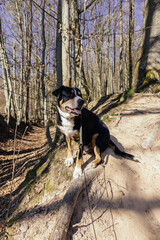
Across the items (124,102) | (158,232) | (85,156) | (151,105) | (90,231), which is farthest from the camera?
(124,102)


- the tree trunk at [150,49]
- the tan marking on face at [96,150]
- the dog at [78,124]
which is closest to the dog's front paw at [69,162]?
the dog at [78,124]

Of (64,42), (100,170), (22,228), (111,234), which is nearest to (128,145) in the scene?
(100,170)

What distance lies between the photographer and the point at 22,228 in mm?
2197

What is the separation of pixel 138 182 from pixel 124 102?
3694mm

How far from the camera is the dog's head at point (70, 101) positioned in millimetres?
2810

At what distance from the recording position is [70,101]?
2.85m

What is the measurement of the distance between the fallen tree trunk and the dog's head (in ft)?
4.25

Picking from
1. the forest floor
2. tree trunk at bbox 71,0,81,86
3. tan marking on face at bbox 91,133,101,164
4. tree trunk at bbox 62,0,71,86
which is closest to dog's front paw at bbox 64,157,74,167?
the forest floor

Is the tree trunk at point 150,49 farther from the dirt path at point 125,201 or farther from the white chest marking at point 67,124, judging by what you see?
the white chest marking at point 67,124

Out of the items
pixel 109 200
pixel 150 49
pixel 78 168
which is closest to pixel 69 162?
pixel 78 168

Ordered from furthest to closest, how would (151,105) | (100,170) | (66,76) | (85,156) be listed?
(151,105) → (66,76) → (85,156) → (100,170)

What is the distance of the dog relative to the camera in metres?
2.84

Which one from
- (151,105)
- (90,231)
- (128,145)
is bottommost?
(90,231)

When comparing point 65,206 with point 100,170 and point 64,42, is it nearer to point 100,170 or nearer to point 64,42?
point 100,170
